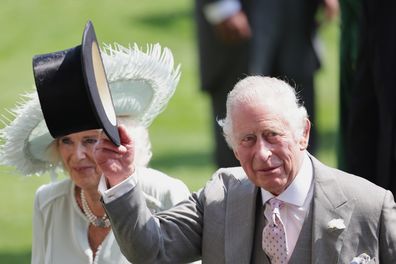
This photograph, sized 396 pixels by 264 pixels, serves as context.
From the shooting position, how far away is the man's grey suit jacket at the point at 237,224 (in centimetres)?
479

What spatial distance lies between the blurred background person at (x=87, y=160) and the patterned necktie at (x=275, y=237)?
99cm

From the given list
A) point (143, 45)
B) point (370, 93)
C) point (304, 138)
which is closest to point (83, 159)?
point (304, 138)

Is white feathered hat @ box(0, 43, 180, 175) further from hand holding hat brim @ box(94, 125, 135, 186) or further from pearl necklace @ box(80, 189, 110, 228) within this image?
hand holding hat brim @ box(94, 125, 135, 186)

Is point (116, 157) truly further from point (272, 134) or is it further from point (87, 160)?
point (87, 160)

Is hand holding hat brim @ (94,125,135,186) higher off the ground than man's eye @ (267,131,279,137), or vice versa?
man's eye @ (267,131,279,137)

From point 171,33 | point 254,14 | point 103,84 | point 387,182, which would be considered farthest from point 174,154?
point 103,84

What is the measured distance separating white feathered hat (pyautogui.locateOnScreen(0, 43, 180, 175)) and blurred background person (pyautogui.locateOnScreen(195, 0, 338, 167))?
3619 mm

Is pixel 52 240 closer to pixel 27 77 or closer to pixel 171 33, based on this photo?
pixel 27 77

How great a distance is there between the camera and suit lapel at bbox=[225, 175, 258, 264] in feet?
16.1

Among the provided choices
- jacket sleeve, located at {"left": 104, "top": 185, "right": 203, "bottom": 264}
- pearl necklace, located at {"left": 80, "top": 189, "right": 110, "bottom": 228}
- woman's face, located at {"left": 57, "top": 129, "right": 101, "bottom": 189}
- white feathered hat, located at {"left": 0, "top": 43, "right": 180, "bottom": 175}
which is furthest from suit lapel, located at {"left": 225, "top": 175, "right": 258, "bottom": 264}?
pearl necklace, located at {"left": 80, "top": 189, "right": 110, "bottom": 228}

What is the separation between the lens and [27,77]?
15141 millimetres

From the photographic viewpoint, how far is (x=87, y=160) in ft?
19.1

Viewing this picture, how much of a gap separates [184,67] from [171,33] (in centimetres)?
139

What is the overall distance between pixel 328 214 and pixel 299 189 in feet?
0.44
